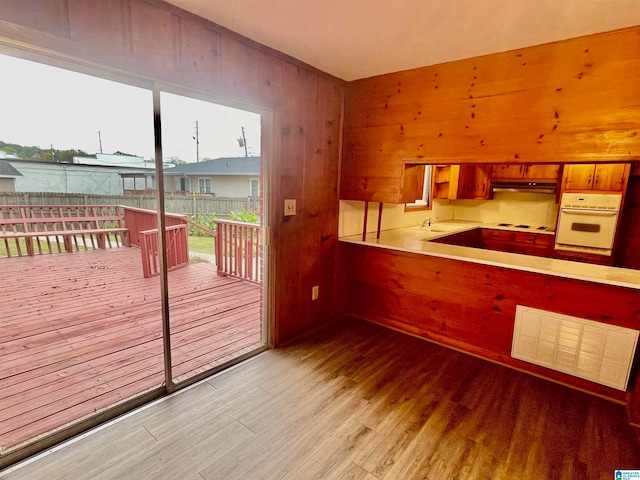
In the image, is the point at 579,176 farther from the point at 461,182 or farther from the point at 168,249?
the point at 168,249

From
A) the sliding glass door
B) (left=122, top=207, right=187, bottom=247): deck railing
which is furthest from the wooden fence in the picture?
(left=122, top=207, right=187, bottom=247): deck railing

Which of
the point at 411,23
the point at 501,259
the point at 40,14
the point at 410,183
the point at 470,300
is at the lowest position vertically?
the point at 470,300

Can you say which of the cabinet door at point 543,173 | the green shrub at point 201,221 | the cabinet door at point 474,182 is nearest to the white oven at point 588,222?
the cabinet door at point 543,173

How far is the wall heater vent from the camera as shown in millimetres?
2061

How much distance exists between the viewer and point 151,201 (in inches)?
147

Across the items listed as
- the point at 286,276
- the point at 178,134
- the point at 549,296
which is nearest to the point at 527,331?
the point at 549,296

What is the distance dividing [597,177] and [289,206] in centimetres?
353

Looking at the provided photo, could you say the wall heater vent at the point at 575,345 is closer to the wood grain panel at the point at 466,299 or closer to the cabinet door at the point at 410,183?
the wood grain panel at the point at 466,299

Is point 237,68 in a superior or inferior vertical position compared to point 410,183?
superior

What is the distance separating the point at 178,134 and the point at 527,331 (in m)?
3.28

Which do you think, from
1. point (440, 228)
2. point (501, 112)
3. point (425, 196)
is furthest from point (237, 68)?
point (425, 196)

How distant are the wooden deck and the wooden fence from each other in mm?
1046

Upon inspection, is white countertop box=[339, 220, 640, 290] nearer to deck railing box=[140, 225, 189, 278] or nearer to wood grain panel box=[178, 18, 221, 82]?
wood grain panel box=[178, 18, 221, 82]

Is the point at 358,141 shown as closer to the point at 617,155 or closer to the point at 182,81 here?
the point at 182,81
